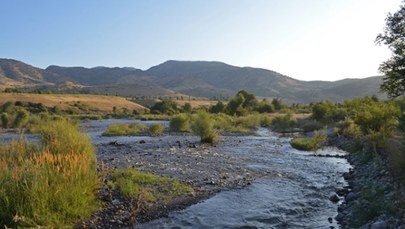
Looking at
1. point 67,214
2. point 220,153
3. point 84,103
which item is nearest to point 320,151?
point 220,153

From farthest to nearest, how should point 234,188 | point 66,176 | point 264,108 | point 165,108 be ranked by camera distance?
point 165,108
point 264,108
point 234,188
point 66,176

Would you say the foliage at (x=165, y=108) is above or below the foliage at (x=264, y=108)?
below

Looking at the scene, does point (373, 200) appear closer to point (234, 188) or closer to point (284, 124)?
point (234, 188)

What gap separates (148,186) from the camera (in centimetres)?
1427

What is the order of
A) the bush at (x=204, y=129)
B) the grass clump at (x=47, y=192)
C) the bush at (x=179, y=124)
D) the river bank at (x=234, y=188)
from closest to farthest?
the grass clump at (x=47, y=192) → the river bank at (x=234, y=188) → the bush at (x=204, y=129) → the bush at (x=179, y=124)

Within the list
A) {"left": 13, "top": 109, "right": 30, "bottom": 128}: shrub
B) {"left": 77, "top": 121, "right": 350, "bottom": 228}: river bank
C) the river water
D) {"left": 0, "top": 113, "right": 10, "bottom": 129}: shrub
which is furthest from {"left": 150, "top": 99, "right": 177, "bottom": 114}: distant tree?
the river water

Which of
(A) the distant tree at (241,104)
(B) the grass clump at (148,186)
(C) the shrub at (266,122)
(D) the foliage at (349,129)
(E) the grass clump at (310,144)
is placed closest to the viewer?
(B) the grass clump at (148,186)

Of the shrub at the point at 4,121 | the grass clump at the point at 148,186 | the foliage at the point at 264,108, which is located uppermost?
the foliage at the point at 264,108

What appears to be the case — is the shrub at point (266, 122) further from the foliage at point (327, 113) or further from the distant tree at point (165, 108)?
the distant tree at point (165, 108)

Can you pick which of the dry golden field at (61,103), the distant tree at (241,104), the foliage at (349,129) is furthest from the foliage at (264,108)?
the foliage at (349,129)

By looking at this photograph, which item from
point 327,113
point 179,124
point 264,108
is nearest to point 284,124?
point 327,113

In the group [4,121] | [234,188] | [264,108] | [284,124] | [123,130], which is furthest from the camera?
[264,108]

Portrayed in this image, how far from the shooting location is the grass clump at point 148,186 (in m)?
12.8

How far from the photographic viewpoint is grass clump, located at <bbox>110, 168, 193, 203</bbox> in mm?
12808
